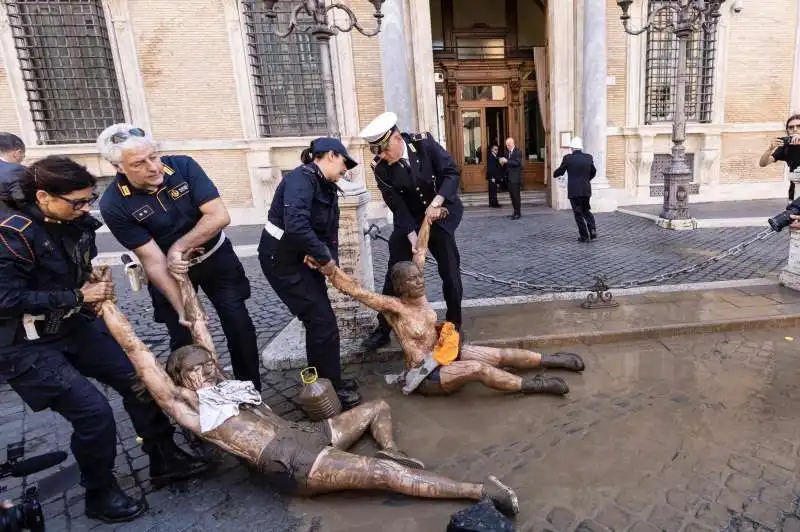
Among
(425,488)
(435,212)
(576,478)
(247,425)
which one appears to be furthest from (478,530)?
(435,212)

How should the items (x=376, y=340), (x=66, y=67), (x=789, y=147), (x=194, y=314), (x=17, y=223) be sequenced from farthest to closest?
(x=66, y=67) → (x=789, y=147) → (x=376, y=340) → (x=194, y=314) → (x=17, y=223)

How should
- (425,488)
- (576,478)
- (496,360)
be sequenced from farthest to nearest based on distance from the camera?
(496,360), (576,478), (425,488)

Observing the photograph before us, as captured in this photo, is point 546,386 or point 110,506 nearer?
point 110,506

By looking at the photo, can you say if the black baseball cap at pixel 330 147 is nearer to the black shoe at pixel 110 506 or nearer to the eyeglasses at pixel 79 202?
the eyeglasses at pixel 79 202

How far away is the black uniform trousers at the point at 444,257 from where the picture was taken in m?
4.12

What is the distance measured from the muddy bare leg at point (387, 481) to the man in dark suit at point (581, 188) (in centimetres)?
693

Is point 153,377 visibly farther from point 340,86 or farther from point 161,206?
point 340,86

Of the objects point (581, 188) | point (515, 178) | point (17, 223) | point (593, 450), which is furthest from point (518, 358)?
point (515, 178)

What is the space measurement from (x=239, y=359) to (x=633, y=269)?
529 cm


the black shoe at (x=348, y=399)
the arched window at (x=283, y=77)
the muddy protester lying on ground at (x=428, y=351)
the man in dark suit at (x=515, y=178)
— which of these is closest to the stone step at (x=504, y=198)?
the man in dark suit at (x=515, y=178)

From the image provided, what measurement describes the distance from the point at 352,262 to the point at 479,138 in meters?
12.3

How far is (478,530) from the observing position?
2.09 meters

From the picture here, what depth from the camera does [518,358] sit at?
12.1 feet

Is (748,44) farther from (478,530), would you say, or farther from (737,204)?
(478,530)
